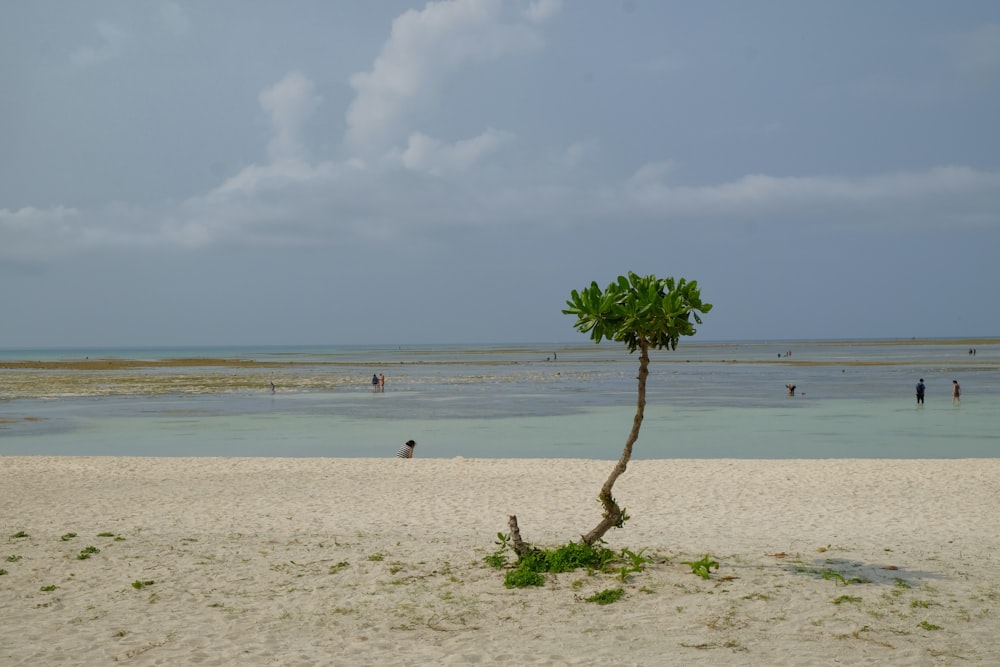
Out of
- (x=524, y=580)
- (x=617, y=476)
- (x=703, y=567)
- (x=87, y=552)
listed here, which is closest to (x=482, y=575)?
(x=524, y=580)

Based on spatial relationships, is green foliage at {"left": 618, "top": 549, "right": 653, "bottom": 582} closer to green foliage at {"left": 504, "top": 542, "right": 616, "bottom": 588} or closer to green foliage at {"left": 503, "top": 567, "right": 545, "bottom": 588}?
green foliage at {"left": 504, "top": 542, "right": 616, "bottom": 588}

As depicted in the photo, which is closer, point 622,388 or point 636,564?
point 636,564

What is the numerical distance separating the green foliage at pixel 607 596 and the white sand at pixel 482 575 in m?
0.13

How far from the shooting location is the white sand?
25.4 ft

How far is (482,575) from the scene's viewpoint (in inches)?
397

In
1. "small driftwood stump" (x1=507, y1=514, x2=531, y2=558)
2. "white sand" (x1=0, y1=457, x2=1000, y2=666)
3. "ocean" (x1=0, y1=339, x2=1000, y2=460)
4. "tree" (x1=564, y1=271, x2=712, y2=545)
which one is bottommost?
"ocean" (x1=0, y1=339, x2=1000, y2=460)

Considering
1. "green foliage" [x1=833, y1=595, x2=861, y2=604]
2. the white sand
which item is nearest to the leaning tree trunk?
the white sand

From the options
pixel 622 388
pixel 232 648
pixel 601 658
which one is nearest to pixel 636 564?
pixel 601 658

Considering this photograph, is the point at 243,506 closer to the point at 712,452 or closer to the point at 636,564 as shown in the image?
the point at 636,564

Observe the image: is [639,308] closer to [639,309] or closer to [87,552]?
[639,309]

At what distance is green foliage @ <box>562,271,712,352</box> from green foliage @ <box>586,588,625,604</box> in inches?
107

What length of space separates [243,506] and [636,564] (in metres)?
8.68

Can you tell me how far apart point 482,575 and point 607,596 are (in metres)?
1.75

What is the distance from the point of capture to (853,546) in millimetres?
11703
